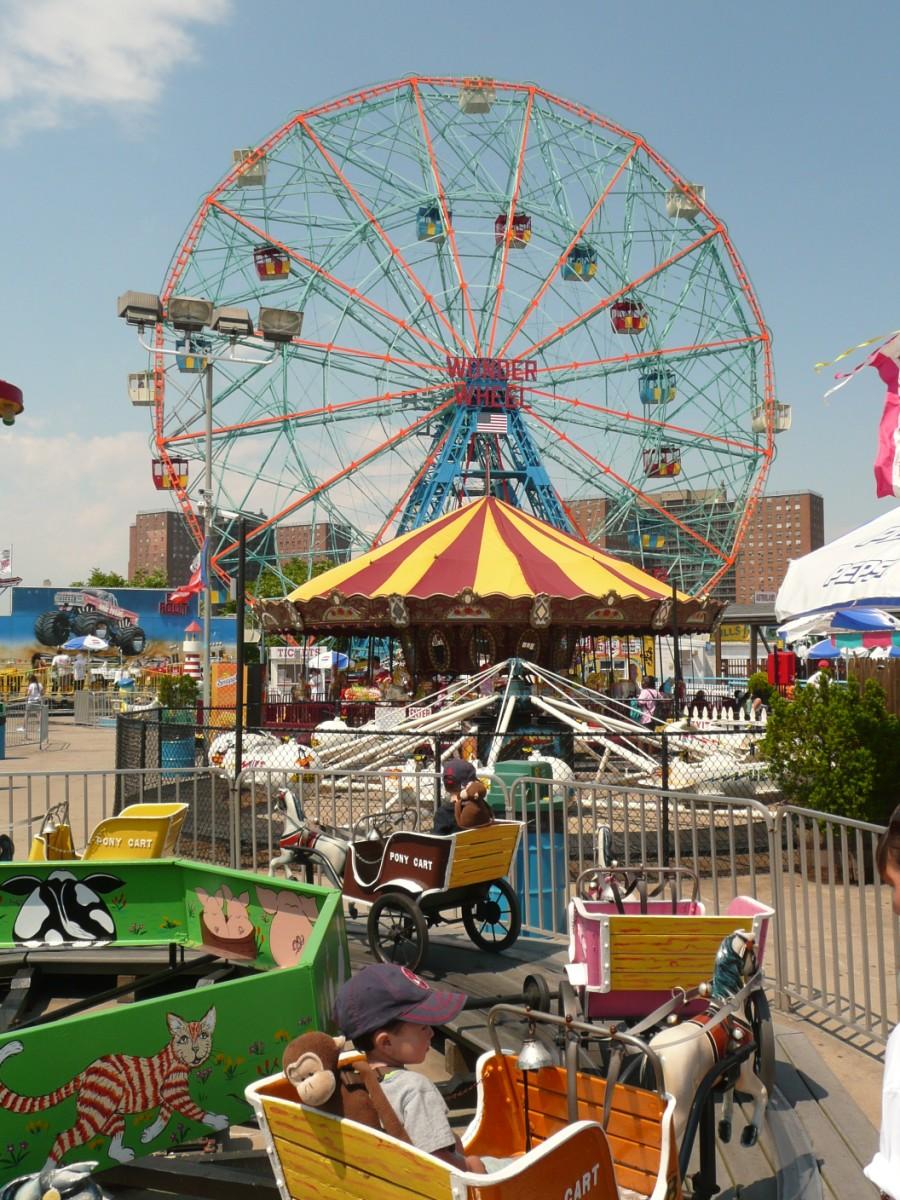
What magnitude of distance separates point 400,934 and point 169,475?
93.9 feet

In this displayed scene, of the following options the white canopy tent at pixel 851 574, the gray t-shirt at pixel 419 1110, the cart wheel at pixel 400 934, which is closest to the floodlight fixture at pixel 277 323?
the white canopy tent at pixel 851 574

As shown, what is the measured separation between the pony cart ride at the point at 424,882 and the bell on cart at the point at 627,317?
3268cm

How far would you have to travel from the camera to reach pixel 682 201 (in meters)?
37.8

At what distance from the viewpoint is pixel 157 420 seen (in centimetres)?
3300

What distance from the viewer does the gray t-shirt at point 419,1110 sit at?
2.57 meters

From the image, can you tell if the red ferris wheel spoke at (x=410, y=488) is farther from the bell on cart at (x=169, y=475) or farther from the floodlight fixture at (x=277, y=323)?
the floodlight fixture at (x=277, y=323)

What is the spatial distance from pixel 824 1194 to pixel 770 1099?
63cm

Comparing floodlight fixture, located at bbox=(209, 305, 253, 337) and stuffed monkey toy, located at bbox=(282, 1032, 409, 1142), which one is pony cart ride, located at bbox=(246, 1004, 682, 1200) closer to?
stuffed monkey toy, located at bbox=(282, 1032, 409, 1142)

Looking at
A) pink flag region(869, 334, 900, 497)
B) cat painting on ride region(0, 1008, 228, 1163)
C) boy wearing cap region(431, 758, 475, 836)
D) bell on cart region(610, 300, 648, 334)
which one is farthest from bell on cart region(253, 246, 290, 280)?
cat painting on ride region(0, 1008, 228, 1163)

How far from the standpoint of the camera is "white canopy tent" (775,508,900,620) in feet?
16.6

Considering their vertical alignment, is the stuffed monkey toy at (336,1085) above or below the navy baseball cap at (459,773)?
below

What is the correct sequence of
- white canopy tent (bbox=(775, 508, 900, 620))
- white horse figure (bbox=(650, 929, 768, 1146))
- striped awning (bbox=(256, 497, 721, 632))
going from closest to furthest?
white horse figure (bbox=(650, 929, 768, 1146)), white canopy tent (bbox=(775, 508, 900, 620)), striped awning (bbox=(256, 497, 721, 632))

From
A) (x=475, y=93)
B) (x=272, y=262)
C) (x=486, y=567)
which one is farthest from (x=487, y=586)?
(x=475, y=93)

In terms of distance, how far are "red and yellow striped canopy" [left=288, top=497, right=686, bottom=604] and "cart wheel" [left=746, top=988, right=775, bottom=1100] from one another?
1467cm
